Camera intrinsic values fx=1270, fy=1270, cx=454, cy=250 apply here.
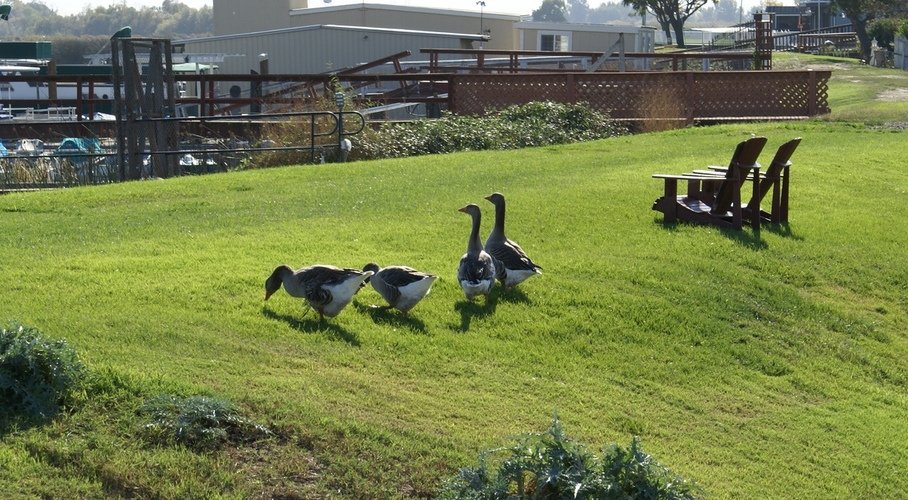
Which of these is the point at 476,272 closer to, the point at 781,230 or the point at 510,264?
the point at 510,264

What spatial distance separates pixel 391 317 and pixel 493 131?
14.7 metres

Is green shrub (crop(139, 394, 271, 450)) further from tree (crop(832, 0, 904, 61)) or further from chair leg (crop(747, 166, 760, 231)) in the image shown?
tree (crop(832, 0, 904, 61))

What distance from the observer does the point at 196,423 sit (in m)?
6.79

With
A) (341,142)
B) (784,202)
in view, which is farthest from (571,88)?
(784,202)

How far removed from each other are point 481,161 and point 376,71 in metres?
27.3

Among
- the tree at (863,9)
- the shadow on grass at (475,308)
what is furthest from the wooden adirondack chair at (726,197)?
the tree at (863,9)

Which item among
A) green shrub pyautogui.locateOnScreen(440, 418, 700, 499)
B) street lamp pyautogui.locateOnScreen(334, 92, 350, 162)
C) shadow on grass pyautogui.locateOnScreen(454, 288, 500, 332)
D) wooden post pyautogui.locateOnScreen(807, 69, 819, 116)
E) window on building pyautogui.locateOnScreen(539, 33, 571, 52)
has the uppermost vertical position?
window on building pyautogui.locateOnScreen(539, 33, 571, 52)

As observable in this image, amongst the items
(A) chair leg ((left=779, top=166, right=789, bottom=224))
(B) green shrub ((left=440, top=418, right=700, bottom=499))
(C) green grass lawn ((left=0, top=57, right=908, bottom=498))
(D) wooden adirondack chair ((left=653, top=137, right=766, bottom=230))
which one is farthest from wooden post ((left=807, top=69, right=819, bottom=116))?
(B) green shrub ((left=440, top=418, right=700, bottom=499))

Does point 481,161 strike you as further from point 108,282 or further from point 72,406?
point 72,406

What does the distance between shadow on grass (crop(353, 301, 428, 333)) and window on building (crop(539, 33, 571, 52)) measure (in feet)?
182

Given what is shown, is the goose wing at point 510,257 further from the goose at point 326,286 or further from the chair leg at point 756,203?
the chair leg at point 756,203

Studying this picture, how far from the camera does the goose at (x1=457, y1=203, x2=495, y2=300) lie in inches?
391

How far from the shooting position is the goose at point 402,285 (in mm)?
9414

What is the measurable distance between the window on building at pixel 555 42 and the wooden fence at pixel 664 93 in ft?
111
